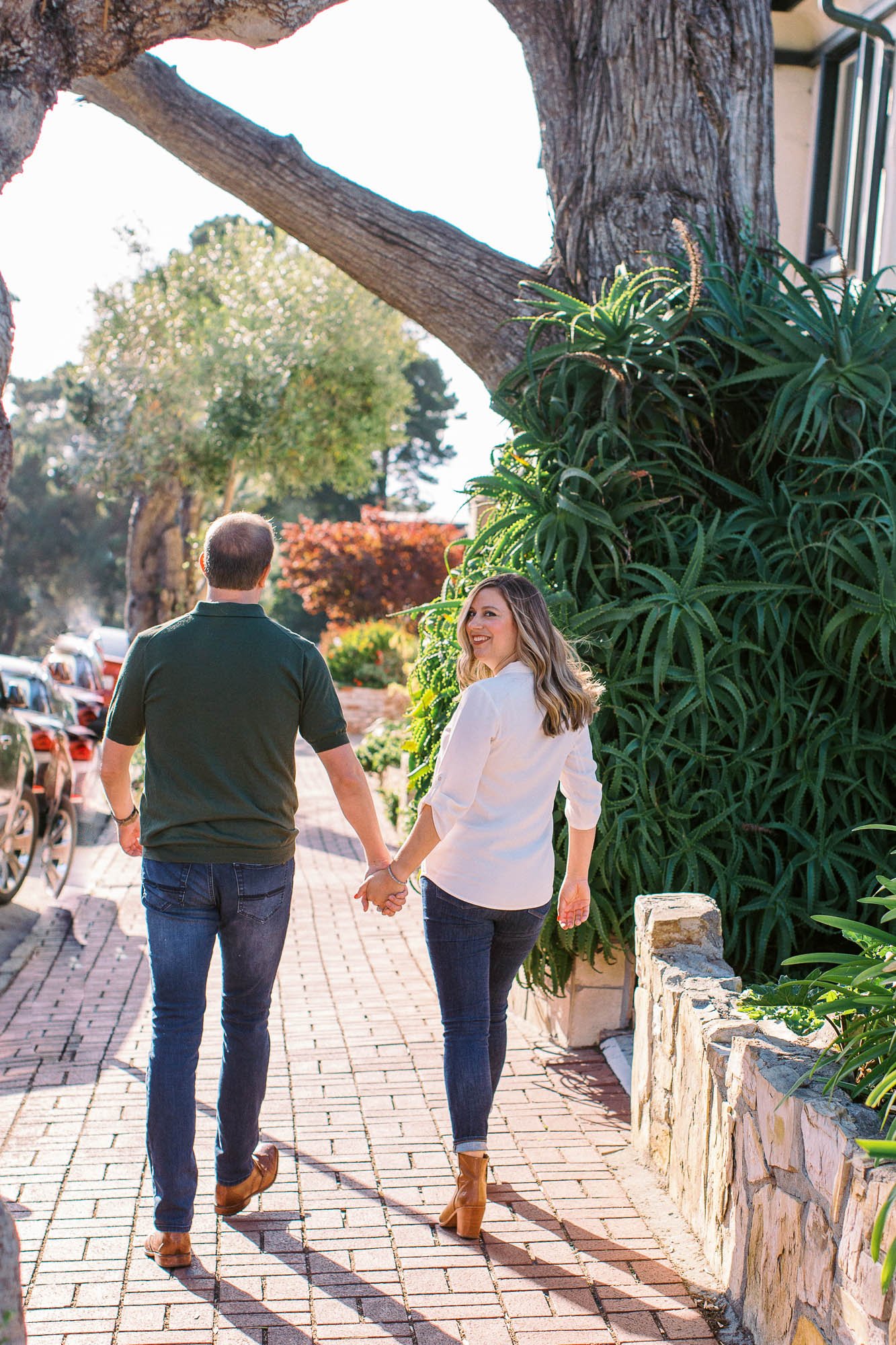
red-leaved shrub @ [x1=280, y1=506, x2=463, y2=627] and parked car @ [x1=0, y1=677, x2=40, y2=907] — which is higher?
red-leaved shrub @ [x1=280, y1=506, x2=463, y2=627]

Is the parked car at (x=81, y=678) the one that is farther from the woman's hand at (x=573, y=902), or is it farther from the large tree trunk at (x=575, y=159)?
the woman's hand at (x=573, y=902)

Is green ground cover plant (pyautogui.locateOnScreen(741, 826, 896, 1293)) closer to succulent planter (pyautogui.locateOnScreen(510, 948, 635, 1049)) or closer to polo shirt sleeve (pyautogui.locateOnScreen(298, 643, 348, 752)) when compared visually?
polo shirt sleeve (pyautogui.locateOnScreen(298, 643, 348, 752))

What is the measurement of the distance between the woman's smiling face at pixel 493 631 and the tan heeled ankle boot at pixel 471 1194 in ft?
4.47

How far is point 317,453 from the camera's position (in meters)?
19.4

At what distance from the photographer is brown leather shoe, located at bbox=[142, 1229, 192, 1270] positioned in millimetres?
3336

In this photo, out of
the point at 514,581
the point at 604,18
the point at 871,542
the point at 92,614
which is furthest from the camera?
the point at 92,614

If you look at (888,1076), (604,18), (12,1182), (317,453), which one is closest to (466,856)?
(888,1076)

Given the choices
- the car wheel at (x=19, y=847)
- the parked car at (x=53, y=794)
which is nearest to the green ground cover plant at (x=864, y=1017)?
the car wheel at (x=19, y=847)

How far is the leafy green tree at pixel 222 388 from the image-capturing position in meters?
18.8

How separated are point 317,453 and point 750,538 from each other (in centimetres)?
1480

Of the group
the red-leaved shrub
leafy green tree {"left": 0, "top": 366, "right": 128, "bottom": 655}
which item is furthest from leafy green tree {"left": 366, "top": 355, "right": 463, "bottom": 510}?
the red-leaved shrub

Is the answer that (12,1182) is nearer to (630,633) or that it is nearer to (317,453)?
(630,633)

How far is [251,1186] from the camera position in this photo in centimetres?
368

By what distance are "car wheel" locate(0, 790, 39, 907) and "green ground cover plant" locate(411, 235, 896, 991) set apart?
10.7ft
